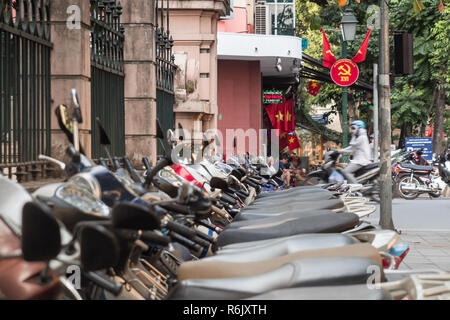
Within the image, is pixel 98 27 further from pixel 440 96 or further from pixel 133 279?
pixel 440 96

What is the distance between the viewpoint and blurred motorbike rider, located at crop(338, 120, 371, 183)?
13.2 m

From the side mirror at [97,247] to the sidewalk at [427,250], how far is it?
574 cm

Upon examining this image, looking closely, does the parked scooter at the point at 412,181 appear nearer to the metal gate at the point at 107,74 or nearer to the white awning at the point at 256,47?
the white awning at the point at 256,47

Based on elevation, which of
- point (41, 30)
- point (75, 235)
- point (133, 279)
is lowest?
point (133, 279)

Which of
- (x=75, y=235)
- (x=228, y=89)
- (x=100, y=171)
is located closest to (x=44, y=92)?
(x=100, y=171)

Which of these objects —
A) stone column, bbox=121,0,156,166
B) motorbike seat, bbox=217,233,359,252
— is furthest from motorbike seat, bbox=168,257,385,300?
stone column, bbox=121,0,156,166

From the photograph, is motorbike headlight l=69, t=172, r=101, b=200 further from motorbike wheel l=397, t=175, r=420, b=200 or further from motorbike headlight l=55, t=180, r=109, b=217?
motorbike wheel l=397, t=175, r=420, b=200

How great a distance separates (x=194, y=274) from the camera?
108 inches

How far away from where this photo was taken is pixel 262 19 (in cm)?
2736

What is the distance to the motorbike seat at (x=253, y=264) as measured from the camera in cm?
267

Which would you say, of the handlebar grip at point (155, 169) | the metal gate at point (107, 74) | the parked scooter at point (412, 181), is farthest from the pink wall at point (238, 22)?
the handlebar grip at point (155, 169)

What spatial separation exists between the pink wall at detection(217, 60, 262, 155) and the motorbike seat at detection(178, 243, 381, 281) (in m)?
20.5
